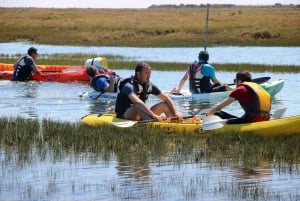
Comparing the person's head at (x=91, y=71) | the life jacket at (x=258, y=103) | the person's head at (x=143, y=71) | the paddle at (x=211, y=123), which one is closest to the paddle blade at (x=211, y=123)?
the paddle at (x=211, y=123)

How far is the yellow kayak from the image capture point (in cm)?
1436

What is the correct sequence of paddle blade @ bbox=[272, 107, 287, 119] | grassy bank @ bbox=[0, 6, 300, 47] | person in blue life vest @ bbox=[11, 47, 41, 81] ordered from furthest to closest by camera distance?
1. grassy bank @ bbox=[0, 6, 300, 47]
2. person in blue life vest @ bbox=[11, 47, 41, 81]
3. paddle blade @ bbox=[272, 107, 287, 119]

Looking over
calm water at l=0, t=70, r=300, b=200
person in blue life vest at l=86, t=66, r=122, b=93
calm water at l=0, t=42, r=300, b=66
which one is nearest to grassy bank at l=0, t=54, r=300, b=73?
calm water at l=0, t=42, r=300, b=66

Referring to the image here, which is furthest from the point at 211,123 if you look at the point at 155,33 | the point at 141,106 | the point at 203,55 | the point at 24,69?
the point at 155,33

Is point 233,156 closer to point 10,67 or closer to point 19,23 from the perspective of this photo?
point 10,67

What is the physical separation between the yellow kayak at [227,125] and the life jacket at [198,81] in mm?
6686

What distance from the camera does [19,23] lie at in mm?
78125

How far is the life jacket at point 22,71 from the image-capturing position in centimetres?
2892

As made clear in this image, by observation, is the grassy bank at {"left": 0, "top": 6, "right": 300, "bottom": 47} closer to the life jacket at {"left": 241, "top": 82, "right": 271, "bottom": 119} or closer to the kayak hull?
the kayak hull

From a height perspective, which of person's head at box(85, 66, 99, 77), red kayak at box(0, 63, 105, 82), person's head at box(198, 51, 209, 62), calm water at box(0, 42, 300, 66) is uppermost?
person's head at box(198, 51, 209, 62)

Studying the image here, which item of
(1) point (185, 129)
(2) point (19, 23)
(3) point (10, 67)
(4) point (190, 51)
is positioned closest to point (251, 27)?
(4) point (190, 51)

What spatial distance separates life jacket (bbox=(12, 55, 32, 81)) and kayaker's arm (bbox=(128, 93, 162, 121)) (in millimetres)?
13858

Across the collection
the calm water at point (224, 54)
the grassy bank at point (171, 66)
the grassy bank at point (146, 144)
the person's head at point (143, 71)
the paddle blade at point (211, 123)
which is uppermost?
the person's head at point (143, 71)

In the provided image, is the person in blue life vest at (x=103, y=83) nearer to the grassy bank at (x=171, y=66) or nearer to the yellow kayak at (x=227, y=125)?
the yellow kayak at (x=227, y=125)
